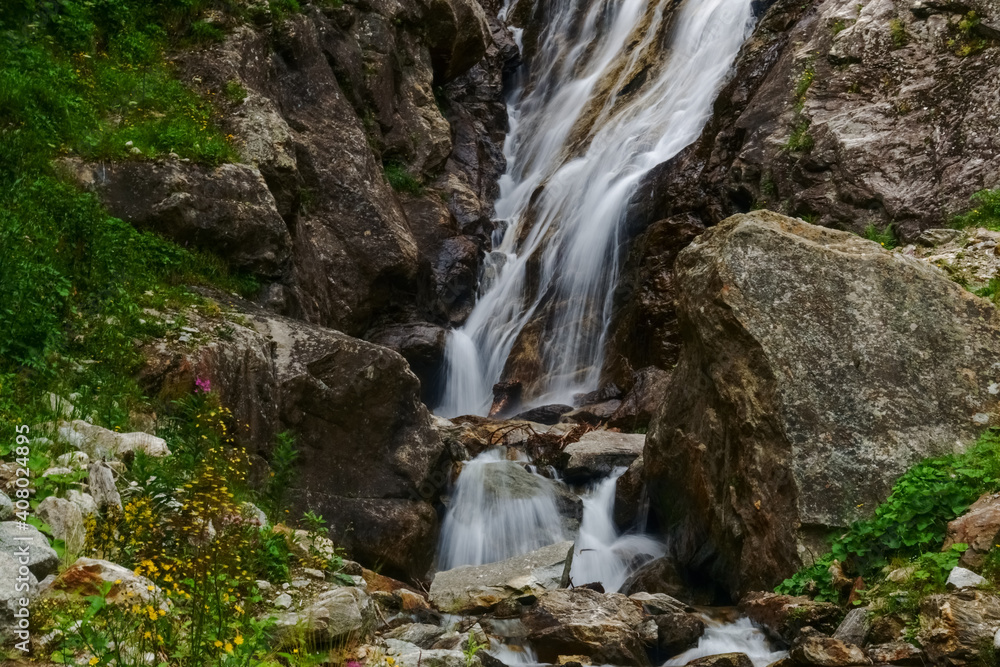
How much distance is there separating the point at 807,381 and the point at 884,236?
527 cm

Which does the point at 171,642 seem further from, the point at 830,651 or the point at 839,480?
the point at 839,480

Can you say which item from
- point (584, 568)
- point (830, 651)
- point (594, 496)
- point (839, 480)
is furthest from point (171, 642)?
point (594, 496)

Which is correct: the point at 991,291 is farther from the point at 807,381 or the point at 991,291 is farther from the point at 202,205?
the point at 202,205

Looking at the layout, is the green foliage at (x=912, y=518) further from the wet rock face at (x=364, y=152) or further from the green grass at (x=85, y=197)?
the wet rock face at (x=364, y=152)

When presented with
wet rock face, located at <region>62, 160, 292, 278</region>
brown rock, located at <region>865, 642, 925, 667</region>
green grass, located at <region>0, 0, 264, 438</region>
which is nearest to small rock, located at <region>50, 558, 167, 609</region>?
green grass, located at <region>0, 0, 264, 438</region>

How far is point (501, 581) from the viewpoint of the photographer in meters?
7.29

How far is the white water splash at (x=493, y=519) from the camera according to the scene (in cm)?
960

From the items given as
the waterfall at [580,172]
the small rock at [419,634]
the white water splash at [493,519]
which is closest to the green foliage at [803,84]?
the waterfall at [580,172]

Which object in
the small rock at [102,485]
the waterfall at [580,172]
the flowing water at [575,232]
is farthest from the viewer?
the waterfall at [580,172]

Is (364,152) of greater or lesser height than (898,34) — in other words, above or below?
below

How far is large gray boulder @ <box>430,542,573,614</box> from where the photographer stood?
7000 millimetres

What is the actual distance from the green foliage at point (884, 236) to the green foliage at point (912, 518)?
17.5ft

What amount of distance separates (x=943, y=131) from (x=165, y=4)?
35.7ft

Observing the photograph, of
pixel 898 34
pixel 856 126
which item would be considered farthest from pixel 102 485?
pixel 898 34
